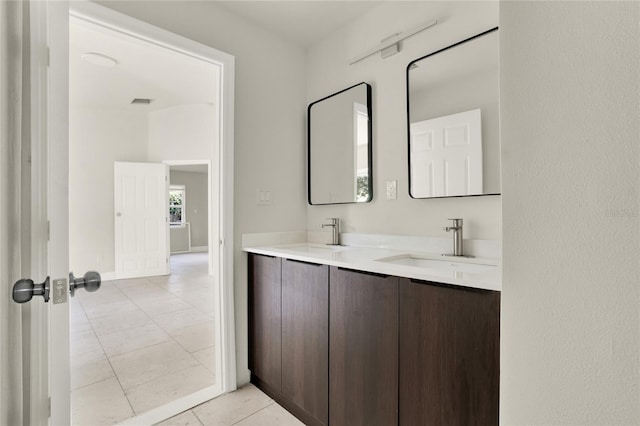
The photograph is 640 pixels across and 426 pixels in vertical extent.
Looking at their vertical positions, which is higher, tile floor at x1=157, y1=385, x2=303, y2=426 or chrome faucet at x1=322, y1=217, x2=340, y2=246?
chrome faucet at x1=322, y1=217, x2=340, y2=246

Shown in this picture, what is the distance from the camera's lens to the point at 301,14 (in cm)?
204

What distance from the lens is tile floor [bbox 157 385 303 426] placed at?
1646 millimetres

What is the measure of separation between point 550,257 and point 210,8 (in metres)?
2.22

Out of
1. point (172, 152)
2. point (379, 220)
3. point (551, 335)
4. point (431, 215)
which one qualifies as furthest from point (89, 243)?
point (551, 335)

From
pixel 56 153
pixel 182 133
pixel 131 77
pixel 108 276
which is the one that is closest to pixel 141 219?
pixel 108 276

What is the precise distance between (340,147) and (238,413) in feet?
5.79

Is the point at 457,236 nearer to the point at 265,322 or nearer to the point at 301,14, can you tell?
the point at 265,322

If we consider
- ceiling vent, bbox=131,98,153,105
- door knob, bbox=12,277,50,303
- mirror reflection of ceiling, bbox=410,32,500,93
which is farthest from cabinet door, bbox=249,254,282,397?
ceiling vent, bbox=131,98,153,105

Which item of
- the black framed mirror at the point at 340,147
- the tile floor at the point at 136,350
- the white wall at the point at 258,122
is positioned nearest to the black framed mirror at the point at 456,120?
the black framed mirror at the point at 340,147

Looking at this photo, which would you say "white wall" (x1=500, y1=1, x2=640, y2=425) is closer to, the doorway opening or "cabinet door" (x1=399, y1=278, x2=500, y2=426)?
"cabinet door" (x1=399, y1=278, x2=500, y2=426)

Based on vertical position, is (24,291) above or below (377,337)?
above

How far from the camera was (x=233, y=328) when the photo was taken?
198 centimetres

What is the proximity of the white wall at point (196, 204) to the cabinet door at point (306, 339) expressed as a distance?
8.63 m

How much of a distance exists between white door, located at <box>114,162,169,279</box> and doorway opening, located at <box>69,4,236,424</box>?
0.10ft
